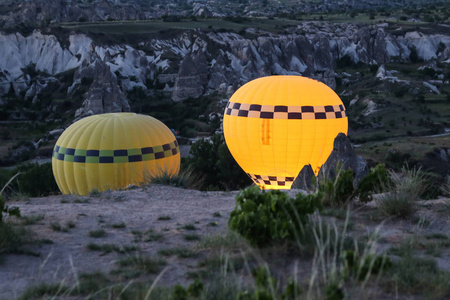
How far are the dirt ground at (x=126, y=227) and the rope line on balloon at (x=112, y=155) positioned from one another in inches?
262

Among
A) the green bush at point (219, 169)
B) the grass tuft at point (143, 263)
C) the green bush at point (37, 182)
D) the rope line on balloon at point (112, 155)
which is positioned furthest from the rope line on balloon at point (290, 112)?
the grass tuft at point (143, 263)

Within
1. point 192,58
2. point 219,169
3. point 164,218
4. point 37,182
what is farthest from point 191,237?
point 192,58

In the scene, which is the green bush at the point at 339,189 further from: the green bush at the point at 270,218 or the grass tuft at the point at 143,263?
the grass tuft at the point at 143,263

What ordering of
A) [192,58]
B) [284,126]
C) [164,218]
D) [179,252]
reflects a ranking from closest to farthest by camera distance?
[179,252]
[164,218]
[284,126]
[192,58]

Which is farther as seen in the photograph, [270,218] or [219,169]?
[219,169]

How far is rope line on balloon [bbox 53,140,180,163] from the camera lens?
16.7 m

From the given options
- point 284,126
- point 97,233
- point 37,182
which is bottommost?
point 37,182

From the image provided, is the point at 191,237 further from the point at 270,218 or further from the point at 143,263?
the point at 270,218

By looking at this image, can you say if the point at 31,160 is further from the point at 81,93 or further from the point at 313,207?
the point at 313,207

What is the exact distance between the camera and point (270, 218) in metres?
5.71

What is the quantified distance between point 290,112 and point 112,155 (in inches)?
240

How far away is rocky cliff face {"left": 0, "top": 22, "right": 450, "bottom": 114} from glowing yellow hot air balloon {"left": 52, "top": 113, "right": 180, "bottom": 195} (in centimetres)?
2993

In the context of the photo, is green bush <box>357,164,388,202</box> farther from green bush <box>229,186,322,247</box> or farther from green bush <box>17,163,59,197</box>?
green bush <box>17,163,59,197</box>

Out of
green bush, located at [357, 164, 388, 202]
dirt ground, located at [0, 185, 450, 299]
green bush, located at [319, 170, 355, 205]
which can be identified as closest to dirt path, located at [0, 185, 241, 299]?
dirt ground, located at [0, 185, 450, 299]
